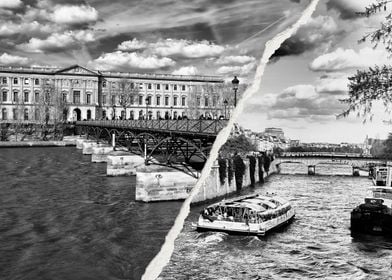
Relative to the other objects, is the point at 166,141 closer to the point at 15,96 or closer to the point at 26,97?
the point at 15,96

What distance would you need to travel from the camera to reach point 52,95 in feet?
258

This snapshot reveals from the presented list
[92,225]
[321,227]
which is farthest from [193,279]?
[92,225]

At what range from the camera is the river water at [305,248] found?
3.14m

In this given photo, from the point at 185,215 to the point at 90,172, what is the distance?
34823mm

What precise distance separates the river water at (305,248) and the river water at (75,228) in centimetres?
131

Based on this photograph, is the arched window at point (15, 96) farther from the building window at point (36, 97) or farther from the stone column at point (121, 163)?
the stone column at point (121, 163)

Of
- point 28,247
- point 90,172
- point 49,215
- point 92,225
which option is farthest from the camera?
point 90,172

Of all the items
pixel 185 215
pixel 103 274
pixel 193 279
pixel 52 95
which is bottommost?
pixel 103 274

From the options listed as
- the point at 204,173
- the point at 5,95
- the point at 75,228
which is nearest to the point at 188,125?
the point at 204,173

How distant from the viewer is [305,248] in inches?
197

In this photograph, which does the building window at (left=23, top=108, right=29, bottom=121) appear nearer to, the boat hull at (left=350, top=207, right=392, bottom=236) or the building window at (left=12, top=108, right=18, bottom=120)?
the building window at (left=12, top=108, right=18, bottom=120)

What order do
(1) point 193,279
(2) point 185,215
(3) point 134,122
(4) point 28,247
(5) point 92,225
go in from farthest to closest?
(3) point 134,122
(5) point 92,225
(4) point 28,247
(1) point 193,279
(2) point 185,215

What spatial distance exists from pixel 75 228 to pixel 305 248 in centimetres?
1333

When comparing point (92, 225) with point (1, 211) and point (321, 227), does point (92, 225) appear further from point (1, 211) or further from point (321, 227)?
point (321, 227)
